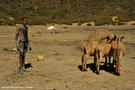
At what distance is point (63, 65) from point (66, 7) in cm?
6529

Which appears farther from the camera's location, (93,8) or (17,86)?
(93,8)

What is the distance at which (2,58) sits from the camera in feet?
42.6

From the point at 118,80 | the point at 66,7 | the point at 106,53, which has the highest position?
the point at 66,7

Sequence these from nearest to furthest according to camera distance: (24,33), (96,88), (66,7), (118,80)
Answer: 1. (96,88)
2. (118,80)
3. (24,33)
4. (66,7)

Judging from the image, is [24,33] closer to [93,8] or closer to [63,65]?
[63,65]

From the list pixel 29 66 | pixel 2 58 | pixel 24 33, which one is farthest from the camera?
pixel 2 58

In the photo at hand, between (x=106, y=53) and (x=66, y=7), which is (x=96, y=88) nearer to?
(x=106, y=53)

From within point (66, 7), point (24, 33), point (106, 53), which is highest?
point (66, 7)

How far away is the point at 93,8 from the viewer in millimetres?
75312

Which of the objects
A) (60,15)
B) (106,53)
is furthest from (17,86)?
(60,15)

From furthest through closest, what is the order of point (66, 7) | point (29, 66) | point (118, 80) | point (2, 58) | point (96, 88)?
point (66, 7) < point (2, 58) < point (29, 66) < point (118, 80) < point (96, 88)

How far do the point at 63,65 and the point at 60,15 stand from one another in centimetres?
5644

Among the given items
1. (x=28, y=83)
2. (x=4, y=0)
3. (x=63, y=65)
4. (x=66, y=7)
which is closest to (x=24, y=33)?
(x=28, y=83)

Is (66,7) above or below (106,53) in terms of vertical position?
above
